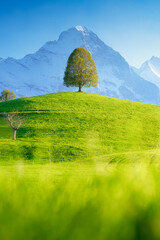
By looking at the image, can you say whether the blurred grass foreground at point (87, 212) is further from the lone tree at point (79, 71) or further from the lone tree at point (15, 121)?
the lone tree at point (79, 71)

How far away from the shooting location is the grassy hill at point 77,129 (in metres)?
33.3

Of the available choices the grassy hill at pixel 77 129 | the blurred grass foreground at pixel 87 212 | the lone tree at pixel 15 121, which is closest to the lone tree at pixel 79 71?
the grassy hill at pixel 77 129

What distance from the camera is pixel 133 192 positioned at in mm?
814

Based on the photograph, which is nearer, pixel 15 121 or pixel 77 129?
pixel 15 121

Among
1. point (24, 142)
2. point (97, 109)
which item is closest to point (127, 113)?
point (97, 109)

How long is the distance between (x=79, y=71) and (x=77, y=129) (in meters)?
35.2

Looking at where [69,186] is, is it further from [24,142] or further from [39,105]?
[39,105]

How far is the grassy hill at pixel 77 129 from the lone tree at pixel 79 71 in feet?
32.0

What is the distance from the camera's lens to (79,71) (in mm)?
73250

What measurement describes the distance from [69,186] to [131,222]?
0.32 meters

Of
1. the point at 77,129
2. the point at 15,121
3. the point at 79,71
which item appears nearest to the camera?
the point at 15,121

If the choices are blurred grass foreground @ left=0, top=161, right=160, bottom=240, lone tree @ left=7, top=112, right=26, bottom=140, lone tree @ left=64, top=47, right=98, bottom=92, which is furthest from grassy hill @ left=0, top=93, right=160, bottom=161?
blurred grass foreground @ left=0, top=161, right=160, bottom=240

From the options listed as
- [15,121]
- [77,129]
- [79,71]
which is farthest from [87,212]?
[79,71]

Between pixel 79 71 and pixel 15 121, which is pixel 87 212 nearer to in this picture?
pixel 15 121
